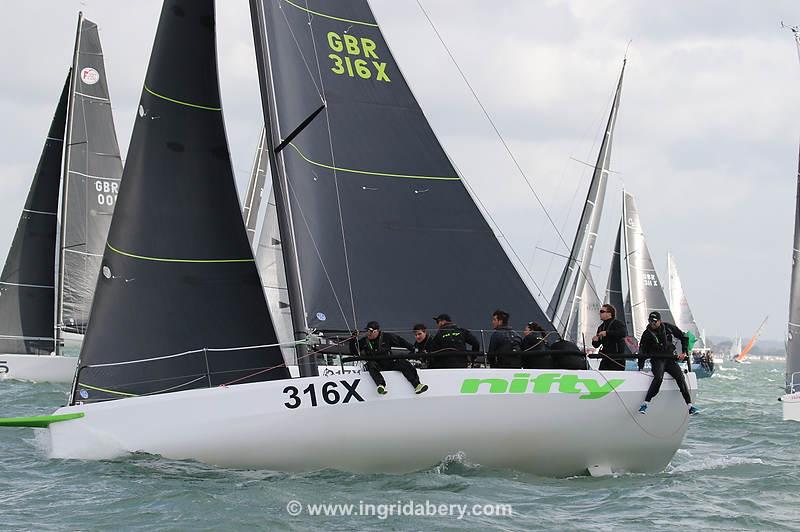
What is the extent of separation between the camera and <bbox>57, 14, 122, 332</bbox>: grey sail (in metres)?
33.8

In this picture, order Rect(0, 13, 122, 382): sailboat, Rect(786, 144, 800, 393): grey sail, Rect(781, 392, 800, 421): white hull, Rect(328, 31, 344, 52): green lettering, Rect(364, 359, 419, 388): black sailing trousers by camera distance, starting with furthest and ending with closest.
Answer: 1. Rect(0, 13, 122, 382): sailboat
2. Rect(786, 144, 800, 393): grey sail
3. Rect(781, 392, 800, 421): white hull
4. Rect(328, 31, 344, 52): green lettering
5. Rect(364, 359, 419, 388): black sailing trousers

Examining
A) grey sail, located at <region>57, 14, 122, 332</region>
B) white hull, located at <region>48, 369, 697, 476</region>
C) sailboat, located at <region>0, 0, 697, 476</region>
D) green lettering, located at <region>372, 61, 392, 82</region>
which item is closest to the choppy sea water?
white hull, located at <region>48, 369, 697, 476</region>

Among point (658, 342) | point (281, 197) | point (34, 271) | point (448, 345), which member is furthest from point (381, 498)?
point (34, 271)

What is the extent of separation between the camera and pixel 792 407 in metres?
23.5

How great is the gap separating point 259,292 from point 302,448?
2493 mm

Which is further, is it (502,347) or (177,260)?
(177,260)

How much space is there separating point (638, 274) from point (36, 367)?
31.2m

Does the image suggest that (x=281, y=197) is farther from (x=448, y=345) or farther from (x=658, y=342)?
(x=658, y=342)

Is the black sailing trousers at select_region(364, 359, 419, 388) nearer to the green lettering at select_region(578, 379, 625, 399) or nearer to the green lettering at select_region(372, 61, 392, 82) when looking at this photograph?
the green lettering at select_region(578, 379, 625, 399)

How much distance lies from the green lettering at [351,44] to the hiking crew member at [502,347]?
4.19 meters

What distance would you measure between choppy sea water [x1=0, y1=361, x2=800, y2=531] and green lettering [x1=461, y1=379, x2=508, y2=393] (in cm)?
78

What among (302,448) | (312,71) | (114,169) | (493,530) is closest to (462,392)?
(302,448)

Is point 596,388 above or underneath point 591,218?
underneath
